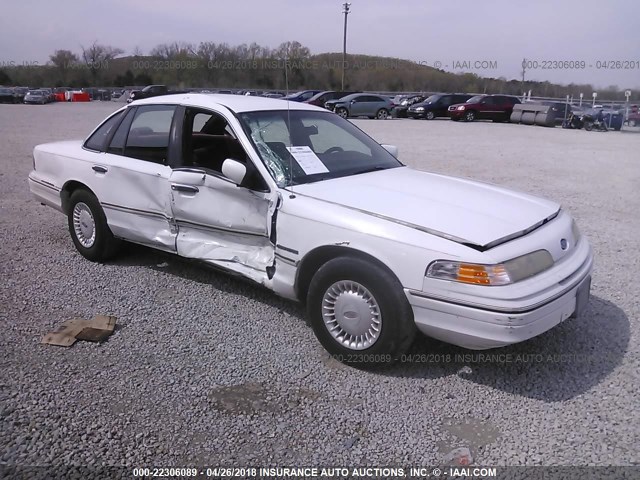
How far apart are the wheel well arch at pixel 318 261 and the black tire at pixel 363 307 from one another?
0.03m

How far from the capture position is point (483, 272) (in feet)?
9.43

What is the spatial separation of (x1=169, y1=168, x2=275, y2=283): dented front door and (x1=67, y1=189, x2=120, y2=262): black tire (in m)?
1.05

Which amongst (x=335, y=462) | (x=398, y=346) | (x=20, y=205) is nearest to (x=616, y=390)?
(x=398, y=346)

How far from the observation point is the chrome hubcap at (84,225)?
509cm

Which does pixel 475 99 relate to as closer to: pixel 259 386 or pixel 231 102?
pixel 231 102

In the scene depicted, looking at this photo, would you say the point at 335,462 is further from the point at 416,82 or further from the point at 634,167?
the point at 416,82

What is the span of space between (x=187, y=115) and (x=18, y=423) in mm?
2638

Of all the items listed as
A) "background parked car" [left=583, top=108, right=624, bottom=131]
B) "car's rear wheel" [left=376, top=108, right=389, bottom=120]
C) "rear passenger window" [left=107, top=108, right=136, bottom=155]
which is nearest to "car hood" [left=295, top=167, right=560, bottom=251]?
"rear passenger window" [left=107, top=108, right=136, bottom=155]

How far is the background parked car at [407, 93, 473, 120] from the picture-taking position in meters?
30.1

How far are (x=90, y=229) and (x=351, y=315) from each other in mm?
3041

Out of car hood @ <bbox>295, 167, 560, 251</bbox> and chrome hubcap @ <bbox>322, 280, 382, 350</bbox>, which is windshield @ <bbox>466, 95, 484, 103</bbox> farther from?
chrome hubcap @ <bbox>322, 280, 382, 350</bbox>

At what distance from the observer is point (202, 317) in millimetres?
4066

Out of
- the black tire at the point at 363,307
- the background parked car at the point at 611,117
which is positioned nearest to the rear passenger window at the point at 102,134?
the black tire at the point at 363,307

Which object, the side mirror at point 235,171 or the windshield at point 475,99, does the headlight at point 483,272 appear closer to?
the side mirror at point 235,171
